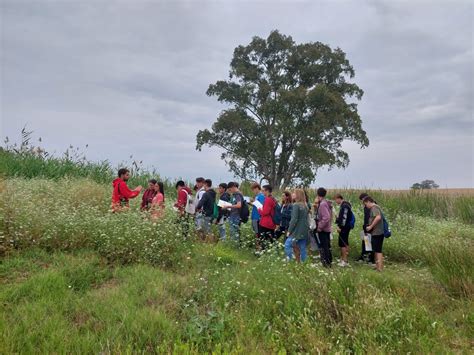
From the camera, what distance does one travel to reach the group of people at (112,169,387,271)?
812 cm

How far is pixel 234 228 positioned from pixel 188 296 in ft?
12.5

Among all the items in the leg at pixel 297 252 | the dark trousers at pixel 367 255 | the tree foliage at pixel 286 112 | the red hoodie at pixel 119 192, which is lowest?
the dark trousers at pixel 367 255

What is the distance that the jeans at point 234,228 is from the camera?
8.91 m

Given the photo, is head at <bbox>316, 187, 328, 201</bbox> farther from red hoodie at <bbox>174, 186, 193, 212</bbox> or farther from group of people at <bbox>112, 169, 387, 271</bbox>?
red hoodie at <bbox>174, 186, 193, 212</bbox>

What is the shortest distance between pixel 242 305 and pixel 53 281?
275 cm

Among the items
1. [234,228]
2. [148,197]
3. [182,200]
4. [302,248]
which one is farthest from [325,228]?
[148,197]

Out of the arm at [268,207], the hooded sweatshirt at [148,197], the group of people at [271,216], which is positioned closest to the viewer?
the group of people at [271,216]

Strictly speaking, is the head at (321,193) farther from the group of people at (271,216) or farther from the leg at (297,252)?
the leg at (297,252)

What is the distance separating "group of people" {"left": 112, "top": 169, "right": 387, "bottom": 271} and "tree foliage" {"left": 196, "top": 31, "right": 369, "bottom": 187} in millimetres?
18284

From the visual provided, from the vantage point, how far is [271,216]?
8.88 m

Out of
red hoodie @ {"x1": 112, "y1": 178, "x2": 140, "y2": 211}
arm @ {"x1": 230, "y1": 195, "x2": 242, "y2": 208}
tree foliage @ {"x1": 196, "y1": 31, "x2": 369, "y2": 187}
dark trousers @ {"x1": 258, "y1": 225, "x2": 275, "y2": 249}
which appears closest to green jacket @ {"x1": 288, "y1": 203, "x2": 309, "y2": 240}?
dark trousers @ {"x1": 258, "y1": 225, "x2": 275, "y2": 249}

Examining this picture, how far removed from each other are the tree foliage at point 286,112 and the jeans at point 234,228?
61.1 feet

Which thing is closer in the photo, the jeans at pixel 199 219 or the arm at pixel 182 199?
the jeans at pixel 199 219

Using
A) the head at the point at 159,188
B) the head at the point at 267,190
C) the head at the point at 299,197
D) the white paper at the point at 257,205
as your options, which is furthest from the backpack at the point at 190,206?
the head at the point at 299,197
